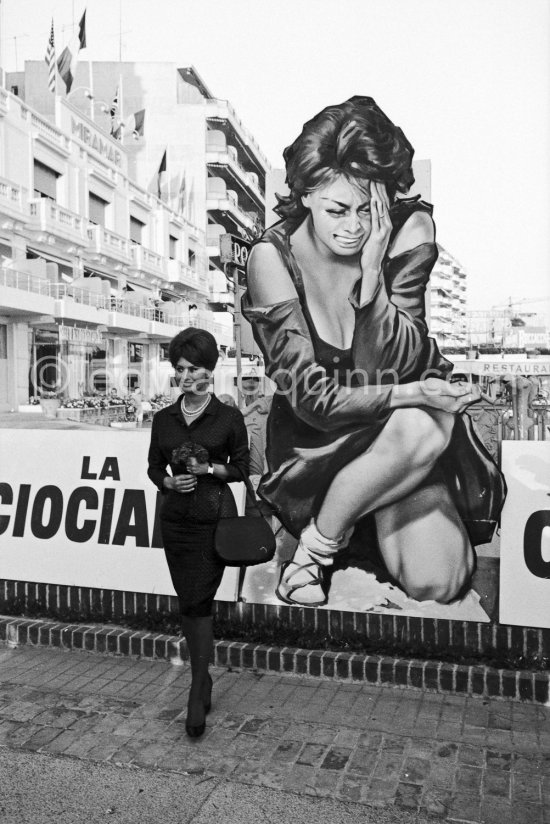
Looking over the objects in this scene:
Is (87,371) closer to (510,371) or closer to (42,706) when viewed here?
(42,706)

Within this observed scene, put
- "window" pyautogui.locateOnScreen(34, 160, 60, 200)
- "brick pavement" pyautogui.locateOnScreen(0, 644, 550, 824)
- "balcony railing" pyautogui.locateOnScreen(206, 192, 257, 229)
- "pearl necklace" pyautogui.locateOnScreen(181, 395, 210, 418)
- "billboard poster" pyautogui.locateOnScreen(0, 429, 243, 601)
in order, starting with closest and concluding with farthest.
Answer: "brick pavement" pyautogui.locateOnScreen(0, 644, 550, 824) → "pearl necklace" pyautogui.locateOnScreen(181, 395, 210, 418) → "billboard poster" pyautogui.locateOnScreen(0, 429, 243, 601) → "balcony railing" pyautogui.locateOnScreen(206, 192, 257, 229) → "window" pyautogui.locateOnScreen(34, 160, 60, 200)

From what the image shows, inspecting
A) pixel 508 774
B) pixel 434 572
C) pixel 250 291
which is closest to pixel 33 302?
pixel 250 291

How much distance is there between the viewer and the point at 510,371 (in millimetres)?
10125

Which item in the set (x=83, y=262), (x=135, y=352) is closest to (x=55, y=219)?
(x=83, y=262)

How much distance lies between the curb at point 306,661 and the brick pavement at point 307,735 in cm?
6

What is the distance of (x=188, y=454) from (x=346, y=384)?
1289mm

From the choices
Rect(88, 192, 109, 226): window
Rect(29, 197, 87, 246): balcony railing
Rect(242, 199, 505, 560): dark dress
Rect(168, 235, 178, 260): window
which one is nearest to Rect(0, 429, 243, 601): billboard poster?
Rect(242, 199, 505, 560): dark dress

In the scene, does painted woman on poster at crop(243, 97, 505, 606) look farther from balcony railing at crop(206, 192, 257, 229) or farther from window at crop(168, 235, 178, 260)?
window at crop(168, 235, 178, 260)

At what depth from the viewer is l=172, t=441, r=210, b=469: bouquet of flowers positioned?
11.3 ft

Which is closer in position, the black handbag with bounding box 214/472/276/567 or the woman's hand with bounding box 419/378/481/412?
the black handbag with bounding box 214/472/276/567

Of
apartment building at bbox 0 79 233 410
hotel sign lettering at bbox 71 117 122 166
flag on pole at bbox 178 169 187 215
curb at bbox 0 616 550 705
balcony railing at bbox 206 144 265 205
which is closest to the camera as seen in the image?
curb at bbox 0 616 550 705

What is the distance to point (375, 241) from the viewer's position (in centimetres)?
429

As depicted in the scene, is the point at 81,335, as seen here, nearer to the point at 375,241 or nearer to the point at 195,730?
the point at 375,241

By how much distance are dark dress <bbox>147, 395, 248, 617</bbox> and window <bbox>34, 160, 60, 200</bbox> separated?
84.4 feet
